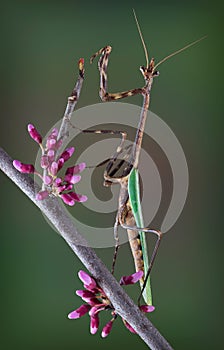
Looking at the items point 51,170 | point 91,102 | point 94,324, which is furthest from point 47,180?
point 91,102

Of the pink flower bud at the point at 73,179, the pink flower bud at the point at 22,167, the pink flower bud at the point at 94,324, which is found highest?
the pink flower bud at the point at 22,167

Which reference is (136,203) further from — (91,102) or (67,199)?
(91,102)

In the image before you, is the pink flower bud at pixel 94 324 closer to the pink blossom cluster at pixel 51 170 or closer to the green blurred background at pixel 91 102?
the pink blossom cluster at pixel 51 170

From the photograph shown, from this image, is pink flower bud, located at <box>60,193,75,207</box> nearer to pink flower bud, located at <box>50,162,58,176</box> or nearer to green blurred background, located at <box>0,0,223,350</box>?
pink flower bud, located at <box>50,162,58,176</box>

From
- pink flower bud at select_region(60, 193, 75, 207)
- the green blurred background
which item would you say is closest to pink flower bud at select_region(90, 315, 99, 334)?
pink flower bud at select_region(60, 193, 75, 207)

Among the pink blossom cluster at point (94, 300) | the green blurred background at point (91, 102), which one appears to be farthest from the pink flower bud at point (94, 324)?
the green blurred background at point (91, 102)

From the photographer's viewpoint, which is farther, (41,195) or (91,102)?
(91,102)

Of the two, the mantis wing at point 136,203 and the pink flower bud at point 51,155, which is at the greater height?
the pink flower bud at point 51,155

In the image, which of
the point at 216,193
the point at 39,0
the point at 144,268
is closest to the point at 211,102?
the point at 216,193
